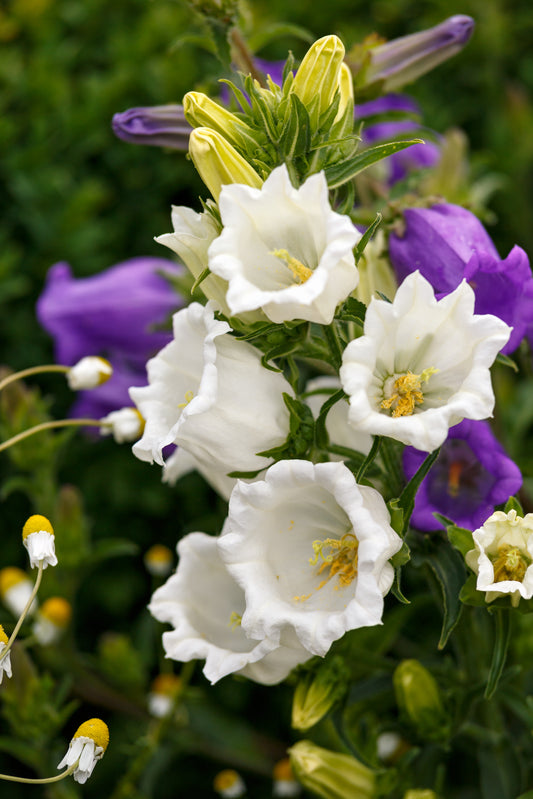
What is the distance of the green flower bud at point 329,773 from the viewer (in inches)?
46.8

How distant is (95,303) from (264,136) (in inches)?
33.2

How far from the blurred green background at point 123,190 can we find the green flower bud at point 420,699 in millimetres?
539

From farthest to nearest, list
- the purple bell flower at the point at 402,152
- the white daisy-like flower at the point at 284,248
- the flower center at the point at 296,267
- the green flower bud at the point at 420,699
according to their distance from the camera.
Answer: the purple bell flower at the point at 402,152
the green flower bud at the point at 420,699
the flower center at the point at 296,267
the white daisy-like flower at the point at 284,248

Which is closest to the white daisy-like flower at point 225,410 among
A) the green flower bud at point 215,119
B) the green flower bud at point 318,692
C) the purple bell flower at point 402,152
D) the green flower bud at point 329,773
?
the green flower bud at point 215,119

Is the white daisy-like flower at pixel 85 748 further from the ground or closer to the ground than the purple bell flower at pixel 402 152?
closer to the ground

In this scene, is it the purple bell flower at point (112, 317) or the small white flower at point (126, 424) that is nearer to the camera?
the small white flower at point (126, 424)

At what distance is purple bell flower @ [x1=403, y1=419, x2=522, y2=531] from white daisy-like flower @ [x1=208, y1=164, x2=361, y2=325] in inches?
9.3

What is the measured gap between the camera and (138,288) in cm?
181

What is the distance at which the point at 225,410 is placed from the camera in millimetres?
1012

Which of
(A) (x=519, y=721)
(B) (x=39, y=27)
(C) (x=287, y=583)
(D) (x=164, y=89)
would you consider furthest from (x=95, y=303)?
(A) (x=519, y=721)

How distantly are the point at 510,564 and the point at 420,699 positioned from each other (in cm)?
31

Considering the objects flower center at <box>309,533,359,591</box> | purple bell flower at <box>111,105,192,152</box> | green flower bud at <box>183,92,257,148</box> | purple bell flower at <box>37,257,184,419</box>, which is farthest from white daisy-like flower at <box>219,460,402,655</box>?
purple bell flower at <box>37,257,184,419</box>

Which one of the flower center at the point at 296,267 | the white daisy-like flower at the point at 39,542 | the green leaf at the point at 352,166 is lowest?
the white daisy-like flower at the point at 39,542

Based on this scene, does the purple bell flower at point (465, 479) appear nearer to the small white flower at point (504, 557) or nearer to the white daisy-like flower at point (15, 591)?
the small white flower at point (504, 557)
